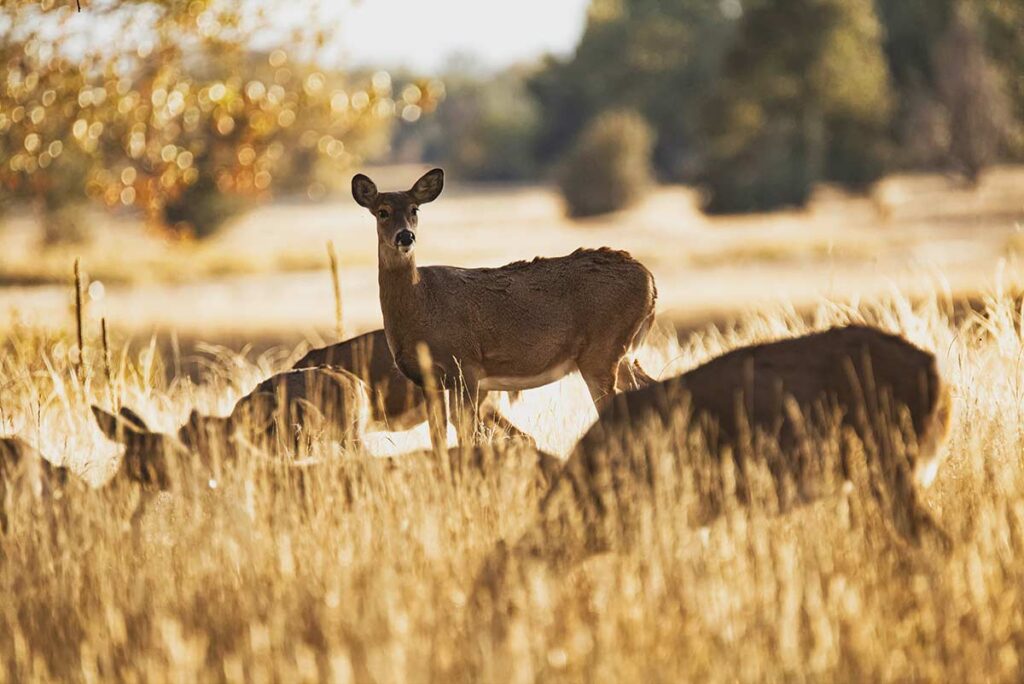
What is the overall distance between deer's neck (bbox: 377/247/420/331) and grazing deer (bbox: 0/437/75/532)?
2.61 meters

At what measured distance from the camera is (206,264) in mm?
42562

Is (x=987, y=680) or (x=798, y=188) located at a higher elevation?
(x=798, y=188)

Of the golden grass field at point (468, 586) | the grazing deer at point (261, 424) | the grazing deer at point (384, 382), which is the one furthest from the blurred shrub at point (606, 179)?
the golden grass field at point (468, 586)

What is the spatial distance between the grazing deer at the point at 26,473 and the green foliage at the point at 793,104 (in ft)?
148

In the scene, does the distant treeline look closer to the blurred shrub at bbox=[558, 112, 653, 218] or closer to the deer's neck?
the blurred shrub at bbox=[558, 112, 653, 218]

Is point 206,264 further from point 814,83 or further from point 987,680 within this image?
point 987,680

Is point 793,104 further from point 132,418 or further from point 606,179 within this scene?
point 132,418

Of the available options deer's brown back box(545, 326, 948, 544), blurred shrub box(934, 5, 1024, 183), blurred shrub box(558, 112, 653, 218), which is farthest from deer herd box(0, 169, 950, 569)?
blurred shrub box(558, 112, 653, 218)

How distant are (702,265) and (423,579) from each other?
3488cm

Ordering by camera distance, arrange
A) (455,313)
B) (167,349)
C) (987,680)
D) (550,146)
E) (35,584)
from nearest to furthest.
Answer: (987,680), (35,584), (455,313), (167,349), (550,146)

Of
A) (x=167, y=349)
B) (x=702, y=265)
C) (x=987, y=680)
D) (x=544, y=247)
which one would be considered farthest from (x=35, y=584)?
(x=544, y=247)

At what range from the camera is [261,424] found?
8.09 meters

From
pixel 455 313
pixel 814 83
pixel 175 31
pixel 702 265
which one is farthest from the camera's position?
pixel 814 83

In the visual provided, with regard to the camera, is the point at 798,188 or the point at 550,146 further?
the point at 550,146
